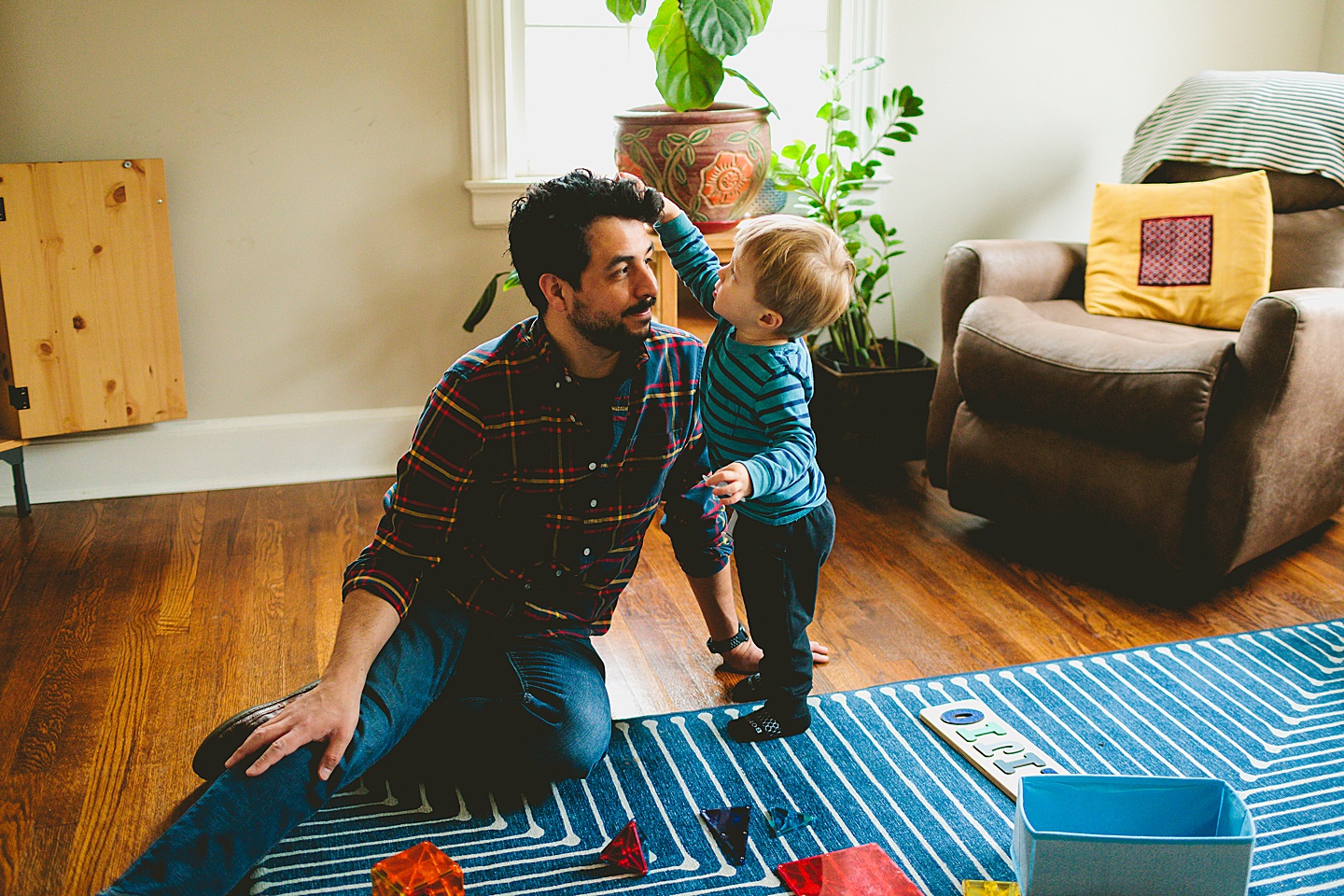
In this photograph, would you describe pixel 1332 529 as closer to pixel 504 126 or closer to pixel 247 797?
pixel 504 126

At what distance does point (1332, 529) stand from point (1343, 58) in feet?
5.07

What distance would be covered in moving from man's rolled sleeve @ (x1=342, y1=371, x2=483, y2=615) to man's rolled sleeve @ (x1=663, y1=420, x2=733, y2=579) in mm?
349

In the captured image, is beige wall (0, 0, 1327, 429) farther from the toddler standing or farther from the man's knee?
the man's knee

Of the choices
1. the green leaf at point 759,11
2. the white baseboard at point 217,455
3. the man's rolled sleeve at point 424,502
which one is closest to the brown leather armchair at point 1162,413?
the green leaf at point 759,11

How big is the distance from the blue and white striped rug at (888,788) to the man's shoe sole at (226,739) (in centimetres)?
15

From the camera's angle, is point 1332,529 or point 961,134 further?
point 961,134

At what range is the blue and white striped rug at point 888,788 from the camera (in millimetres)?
1448

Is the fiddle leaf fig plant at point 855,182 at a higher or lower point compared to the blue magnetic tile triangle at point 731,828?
higher

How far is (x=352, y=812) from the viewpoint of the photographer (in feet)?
5.06

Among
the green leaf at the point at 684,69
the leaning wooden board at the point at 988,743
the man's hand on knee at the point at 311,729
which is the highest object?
the green leaf at the point at 684,69

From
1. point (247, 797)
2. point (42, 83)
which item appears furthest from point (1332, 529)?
point (42, 83)

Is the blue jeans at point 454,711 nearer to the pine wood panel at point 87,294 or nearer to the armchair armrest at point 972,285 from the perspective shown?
the armchair armrest at point 972,285

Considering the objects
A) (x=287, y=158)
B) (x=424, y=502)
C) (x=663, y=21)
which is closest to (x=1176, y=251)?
(x=663, y=21)

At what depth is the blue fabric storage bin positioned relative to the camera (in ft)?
4.13
